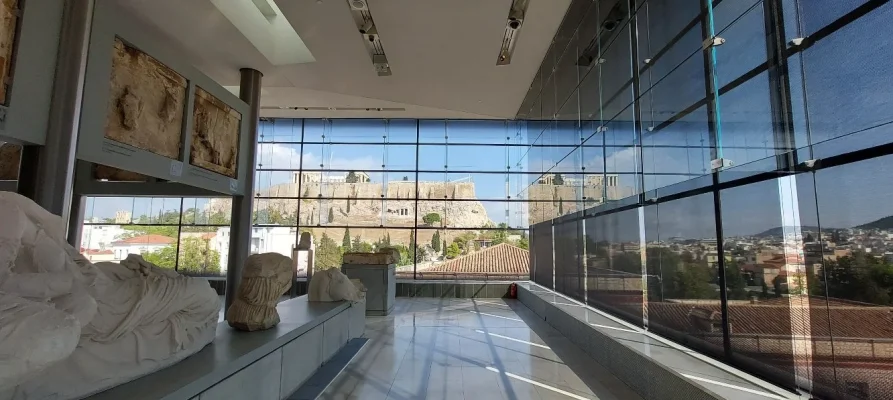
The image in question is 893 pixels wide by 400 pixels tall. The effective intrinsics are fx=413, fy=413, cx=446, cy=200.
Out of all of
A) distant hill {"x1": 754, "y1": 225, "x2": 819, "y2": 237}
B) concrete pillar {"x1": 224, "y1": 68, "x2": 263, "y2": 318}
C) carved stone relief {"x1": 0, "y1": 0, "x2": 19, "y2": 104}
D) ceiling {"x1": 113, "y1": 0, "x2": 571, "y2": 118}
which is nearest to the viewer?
distant hill {"x1": 754, "y1": 225, "x2": 819, "y2": 237}

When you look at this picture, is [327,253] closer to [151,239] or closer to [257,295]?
[151,239]

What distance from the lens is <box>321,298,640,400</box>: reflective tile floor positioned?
177 inches

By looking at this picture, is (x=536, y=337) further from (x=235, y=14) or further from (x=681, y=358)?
(x=235, y=14)

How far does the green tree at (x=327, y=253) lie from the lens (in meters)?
16.4

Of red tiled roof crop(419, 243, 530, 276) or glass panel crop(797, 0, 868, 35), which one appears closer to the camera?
glass panel crop(797, 0, 868, 35)

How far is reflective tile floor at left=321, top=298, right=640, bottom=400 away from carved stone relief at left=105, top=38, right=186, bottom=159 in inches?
191

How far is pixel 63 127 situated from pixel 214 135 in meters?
3.91

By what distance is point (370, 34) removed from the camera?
8367 mm

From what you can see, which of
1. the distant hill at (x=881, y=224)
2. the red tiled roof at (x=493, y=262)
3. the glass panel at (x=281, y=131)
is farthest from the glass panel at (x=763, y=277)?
the glass panel at (x=281, y=131)

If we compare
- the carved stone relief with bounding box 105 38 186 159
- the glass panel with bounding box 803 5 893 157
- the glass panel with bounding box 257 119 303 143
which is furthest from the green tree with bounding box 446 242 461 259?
the glass panel with bounding box 803 5 893 157

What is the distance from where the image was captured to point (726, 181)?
163 inches

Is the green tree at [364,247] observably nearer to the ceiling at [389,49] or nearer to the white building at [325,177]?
the white building at [325,177]

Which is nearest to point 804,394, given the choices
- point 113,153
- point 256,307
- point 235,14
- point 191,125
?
point 256,307

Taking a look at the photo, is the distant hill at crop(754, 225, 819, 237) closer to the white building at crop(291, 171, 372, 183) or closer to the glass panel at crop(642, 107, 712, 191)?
the glass panel at crop(642, 107, 712, 191)
